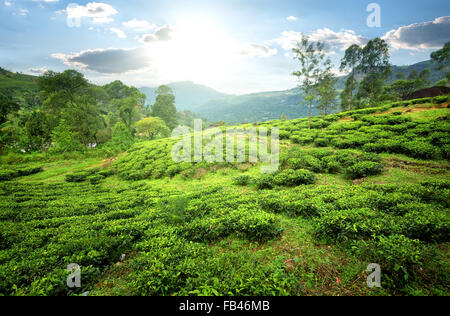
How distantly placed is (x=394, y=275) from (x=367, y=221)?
5.17 ft

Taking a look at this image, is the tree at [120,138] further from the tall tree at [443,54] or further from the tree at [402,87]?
the tall tree at [443,54]

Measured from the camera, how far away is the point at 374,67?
36.2 meters

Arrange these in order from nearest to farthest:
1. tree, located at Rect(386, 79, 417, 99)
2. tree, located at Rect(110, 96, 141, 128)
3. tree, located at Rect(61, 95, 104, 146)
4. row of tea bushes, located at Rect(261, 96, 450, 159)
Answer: row of tea bushes, located at Rect(261, 96, 450, 159) → tree, located at Rect(61, 95, 104, 146) → tree, located at Rect(110, 96, 141, 128) → tree, located at Rect(386, 79, 417, 99)

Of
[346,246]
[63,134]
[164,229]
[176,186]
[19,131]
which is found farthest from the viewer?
[19,131]

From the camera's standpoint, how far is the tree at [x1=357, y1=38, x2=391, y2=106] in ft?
111

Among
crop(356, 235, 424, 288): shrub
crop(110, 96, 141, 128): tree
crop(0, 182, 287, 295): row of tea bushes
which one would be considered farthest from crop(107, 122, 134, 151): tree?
crop(356, 235, 424, 288): shrub

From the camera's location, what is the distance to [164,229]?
568 centimetres

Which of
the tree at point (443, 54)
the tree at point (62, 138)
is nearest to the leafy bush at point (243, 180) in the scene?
the tree at point (62, 138)

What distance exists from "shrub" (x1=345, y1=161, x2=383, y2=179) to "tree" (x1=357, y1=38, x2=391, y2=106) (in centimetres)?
3403

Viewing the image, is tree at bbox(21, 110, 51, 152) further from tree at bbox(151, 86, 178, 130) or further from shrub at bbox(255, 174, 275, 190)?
shrub at bbox(255, 174, 275, 190)

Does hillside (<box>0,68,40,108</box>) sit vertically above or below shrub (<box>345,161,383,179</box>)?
above

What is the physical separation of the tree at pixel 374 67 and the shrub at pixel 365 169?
34.0 metres
